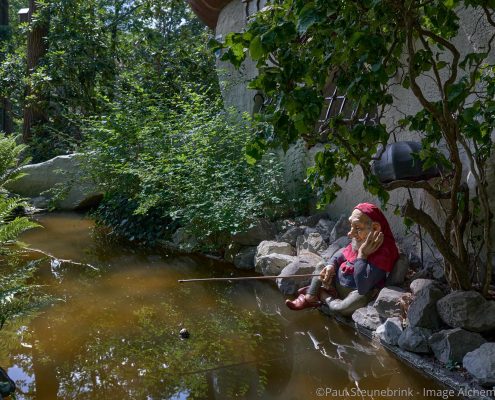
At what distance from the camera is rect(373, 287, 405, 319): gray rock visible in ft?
12.8

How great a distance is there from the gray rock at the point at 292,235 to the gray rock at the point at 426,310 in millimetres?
2260

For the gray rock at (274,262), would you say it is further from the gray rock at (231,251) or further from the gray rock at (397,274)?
the gray rock at (397,274)

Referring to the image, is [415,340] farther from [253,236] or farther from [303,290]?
[253,236]

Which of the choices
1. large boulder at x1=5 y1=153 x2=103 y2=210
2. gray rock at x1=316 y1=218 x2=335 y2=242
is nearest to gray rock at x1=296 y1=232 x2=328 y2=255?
gray rock at x1=316 y1=218 x2=335 y2=242

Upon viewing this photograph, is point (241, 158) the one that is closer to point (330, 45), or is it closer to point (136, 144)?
point (136, 144)

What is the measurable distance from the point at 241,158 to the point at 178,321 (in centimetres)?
284

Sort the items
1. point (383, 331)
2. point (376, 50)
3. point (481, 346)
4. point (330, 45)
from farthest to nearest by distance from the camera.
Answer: point (383, 331)
point (481, 346)
point (330, 45)
point (376, 50)

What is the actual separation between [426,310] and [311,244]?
203 centimetres

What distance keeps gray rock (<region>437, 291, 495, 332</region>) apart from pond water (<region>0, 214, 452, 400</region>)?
0.46m

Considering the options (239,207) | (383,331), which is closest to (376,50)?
(383,331)

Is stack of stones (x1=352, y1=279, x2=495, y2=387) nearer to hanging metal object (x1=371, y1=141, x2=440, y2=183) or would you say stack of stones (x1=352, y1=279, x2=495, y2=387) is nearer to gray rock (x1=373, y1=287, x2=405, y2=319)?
gray rock (x1=373, y1=287, x2=405, y2=319)

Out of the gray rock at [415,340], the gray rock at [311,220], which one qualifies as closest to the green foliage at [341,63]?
the gray rock at [415,340]

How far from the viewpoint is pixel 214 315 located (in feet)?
14.4

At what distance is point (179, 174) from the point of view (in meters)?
6.67
